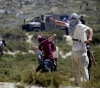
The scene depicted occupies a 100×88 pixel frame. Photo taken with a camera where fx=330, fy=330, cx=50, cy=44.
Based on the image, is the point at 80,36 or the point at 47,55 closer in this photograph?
the point at 80,36

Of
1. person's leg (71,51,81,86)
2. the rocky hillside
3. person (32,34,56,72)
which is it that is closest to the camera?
person's leg (71,51,81,86)

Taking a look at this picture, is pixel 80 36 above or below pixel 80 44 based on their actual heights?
above

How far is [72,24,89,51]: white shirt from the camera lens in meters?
6.57

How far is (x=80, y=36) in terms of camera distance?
6.65m

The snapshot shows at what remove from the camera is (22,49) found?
2319 centimetres

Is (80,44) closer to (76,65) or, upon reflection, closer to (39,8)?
(76,65)

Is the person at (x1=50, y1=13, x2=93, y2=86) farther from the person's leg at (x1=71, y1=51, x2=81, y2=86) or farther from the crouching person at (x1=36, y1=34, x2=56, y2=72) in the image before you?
the crouching person at (x1=36, y1=34, x2=56, y2=72)

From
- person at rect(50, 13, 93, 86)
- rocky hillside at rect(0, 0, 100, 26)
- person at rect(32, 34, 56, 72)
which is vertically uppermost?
person at rect(50, 13, 93, 86)

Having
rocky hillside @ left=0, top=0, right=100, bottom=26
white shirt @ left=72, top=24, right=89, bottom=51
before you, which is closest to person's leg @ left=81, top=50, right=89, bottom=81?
white shirt @ left=72, top=24, right=89, bottom=51

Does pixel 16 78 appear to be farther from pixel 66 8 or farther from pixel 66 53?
pixel 66 8

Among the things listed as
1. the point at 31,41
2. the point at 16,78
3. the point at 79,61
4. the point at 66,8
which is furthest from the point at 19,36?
the point at 66,8

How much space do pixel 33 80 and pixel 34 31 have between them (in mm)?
21530

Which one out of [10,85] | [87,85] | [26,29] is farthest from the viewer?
[26,29]

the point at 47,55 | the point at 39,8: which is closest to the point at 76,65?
the point at 47,55
